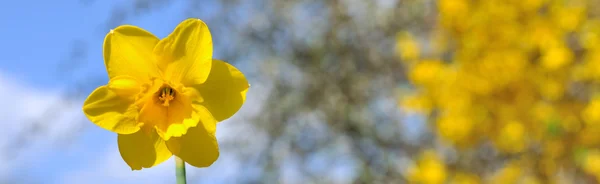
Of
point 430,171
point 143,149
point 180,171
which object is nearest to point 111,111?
point 143,149

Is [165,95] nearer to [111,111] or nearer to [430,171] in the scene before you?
[111,111]

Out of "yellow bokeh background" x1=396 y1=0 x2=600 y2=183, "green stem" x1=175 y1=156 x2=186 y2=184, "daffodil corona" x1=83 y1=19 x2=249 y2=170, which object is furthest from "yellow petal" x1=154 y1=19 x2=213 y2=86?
"yellow bokeh background" x1=396 y1=0 x2=600 y2=183

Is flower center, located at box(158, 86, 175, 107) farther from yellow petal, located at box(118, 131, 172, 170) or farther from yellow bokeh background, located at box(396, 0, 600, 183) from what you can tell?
yellow bokeh background, located at box(396, 0, 600, 183)

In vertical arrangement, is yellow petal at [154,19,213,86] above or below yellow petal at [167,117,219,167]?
above

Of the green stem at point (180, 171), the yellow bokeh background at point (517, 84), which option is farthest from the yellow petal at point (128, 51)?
the yellow bokeh background at point (517, 84)

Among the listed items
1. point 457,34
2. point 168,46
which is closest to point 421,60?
point 457,34

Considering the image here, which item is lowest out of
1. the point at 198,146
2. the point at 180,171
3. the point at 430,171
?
the point at 180,171
